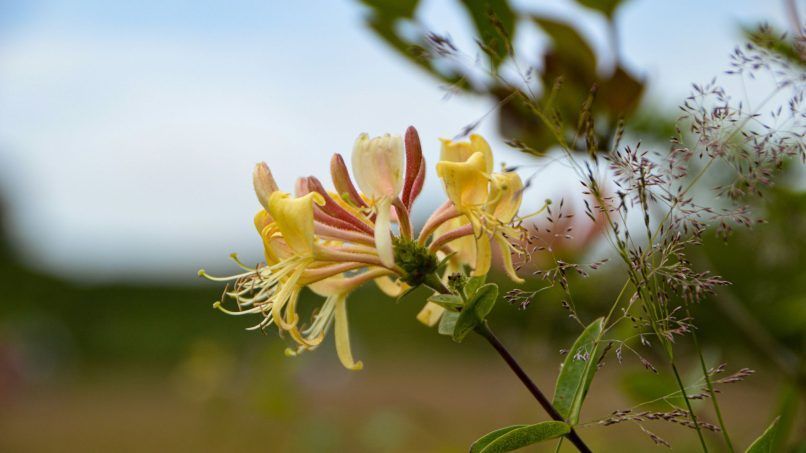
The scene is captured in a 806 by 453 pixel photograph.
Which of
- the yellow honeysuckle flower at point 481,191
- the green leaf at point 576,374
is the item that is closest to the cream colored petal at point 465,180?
the yellow honeysuckle flower at point 481,191

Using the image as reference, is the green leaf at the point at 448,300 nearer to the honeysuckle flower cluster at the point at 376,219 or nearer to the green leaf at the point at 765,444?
the honeysuckle flower cluster at the point at 376,219

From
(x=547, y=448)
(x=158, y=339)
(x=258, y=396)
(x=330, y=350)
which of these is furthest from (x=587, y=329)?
(x=158, y=339)

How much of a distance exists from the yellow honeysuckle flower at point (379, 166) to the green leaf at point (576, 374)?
5.8 inches

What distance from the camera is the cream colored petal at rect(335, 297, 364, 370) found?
22.7 inches

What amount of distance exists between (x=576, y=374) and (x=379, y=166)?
19cm

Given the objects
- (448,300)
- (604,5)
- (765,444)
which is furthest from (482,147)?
(604,5)

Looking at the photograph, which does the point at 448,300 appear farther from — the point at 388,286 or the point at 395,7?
the point at 395,7

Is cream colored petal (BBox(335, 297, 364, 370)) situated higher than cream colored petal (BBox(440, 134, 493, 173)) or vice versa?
cream colored petal (BBox(440, 134, 493, 173))

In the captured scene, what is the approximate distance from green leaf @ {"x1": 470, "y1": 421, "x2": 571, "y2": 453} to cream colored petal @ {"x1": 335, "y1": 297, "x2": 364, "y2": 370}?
0.15 m

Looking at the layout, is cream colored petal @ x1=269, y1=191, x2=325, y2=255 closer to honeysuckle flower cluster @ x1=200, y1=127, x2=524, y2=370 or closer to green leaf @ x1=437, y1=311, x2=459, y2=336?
honeysuckle flower cluster @ x1=200, y1=127, x2=524, y2=370

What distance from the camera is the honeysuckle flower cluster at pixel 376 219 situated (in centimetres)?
52

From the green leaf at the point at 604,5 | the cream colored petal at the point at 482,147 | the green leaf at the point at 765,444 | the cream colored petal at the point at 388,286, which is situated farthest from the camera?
the green leaf at the point at 604,5

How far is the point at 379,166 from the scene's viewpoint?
55 centimetres

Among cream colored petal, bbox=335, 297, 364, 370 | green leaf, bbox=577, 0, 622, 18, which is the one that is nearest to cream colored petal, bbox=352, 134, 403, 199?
cream colored petal, bbox=335, 297, 364, 370
